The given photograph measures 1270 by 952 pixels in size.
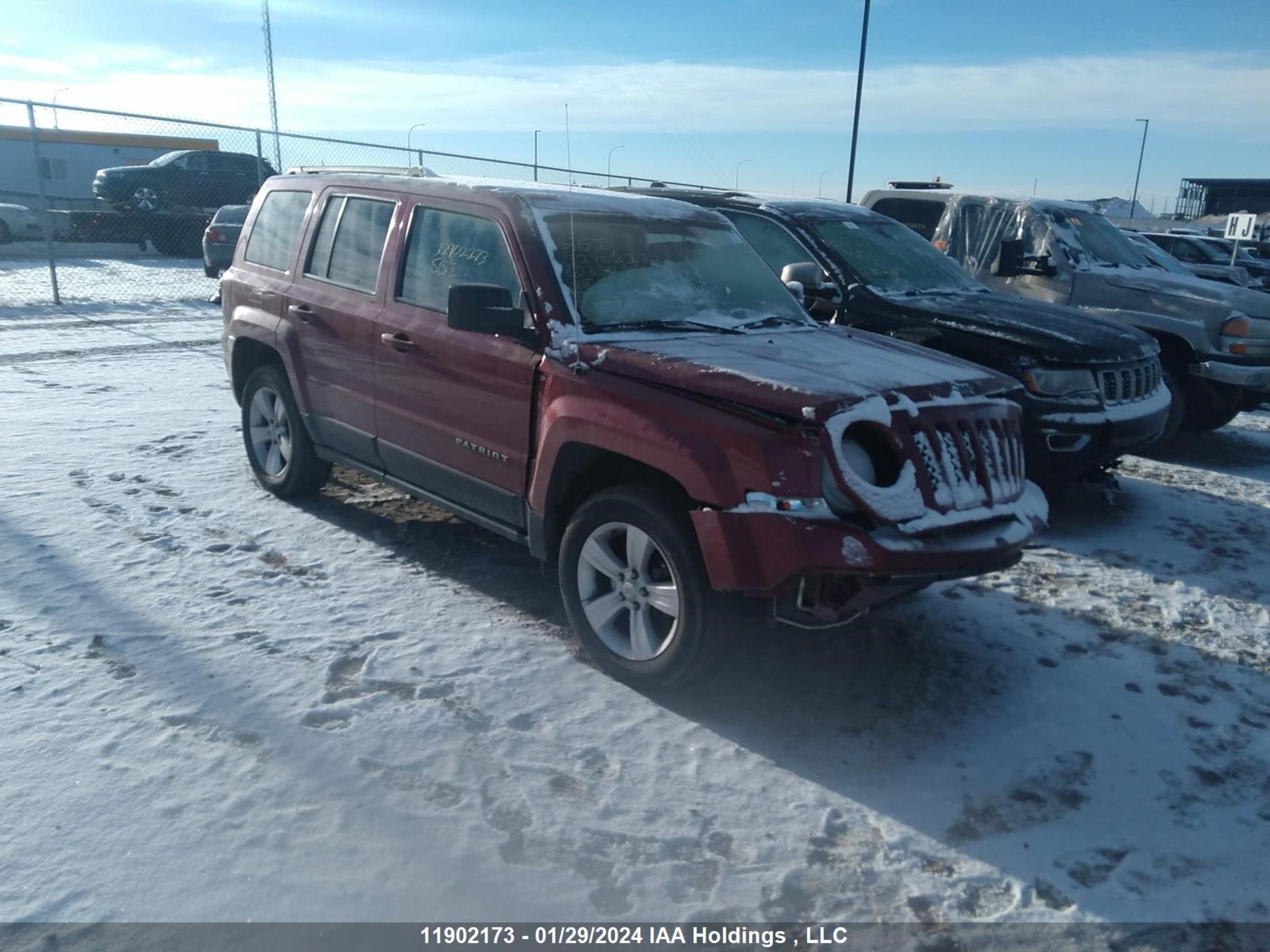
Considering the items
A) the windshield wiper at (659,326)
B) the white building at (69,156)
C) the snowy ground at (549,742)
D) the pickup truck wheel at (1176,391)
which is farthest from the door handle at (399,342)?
the white building at (69,156)

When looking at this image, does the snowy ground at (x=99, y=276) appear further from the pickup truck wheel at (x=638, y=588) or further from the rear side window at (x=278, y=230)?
the pickup truck wheel at (x=638, y=588)

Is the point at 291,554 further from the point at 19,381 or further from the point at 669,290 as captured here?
the point at 19,381

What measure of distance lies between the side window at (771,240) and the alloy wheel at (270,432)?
329 cm

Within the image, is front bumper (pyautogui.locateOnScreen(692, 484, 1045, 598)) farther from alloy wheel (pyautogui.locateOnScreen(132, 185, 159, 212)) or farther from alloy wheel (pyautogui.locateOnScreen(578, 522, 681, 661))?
alloy wheel (pyautogui.locateOnScreen(132, 185, 159, 212))

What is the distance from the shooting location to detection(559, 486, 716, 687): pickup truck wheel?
3.55 metres

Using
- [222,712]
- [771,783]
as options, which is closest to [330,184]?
[222,712]

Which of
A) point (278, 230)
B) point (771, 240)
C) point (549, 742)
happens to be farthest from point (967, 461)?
point (278, 230)

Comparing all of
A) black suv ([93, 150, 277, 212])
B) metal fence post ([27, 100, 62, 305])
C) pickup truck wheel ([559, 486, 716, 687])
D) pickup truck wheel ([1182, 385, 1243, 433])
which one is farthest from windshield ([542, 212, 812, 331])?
black suv ([93, 150, 277, 212])

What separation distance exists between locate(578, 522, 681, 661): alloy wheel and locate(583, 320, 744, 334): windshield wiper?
0.87 metres

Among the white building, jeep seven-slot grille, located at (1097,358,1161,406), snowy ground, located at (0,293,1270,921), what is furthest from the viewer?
the white building

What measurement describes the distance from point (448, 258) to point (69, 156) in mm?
27961

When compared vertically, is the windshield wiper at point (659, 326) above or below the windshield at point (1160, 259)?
below

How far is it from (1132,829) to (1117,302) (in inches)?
246

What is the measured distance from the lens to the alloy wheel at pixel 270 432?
5805 millimetres
